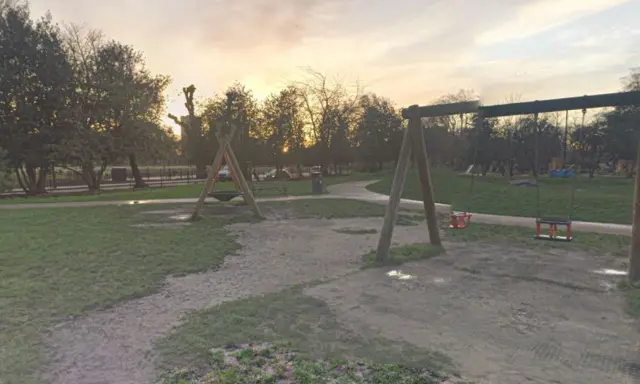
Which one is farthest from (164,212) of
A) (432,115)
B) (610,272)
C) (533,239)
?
(610,272)

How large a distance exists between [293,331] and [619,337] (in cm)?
289

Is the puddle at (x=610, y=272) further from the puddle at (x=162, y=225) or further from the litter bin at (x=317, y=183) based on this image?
the litter bin at (x=317, y=183)

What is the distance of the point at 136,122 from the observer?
28969 mm

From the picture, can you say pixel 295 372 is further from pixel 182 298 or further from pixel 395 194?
pixel 395 194

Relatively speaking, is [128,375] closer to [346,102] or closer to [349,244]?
[349,244]

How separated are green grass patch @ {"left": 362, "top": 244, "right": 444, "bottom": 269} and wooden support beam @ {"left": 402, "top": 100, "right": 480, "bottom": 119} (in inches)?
92.9

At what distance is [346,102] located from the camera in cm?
4288


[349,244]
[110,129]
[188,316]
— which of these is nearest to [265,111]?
[110,129]

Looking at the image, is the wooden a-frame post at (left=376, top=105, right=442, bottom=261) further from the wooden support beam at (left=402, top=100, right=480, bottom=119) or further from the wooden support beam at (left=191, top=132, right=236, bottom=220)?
the wooden support beam at (left=191, top=132, right=236, bottom=220)

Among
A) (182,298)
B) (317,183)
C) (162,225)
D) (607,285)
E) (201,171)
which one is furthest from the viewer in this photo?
(201,171)

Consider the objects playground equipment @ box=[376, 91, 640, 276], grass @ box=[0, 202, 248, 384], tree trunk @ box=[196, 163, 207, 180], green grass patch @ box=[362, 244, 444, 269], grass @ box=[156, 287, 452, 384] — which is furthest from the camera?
tree trunk @ box=[196, 163, 207, 180]

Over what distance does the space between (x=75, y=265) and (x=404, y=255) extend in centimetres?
536

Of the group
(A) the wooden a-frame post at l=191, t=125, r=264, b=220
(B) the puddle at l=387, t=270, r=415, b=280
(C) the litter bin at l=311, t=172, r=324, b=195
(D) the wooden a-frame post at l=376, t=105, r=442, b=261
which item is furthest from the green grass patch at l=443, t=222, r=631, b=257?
(C) the litter bin at l=311, t=172, r=324, b=195

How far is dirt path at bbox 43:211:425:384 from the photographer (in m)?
3.19
